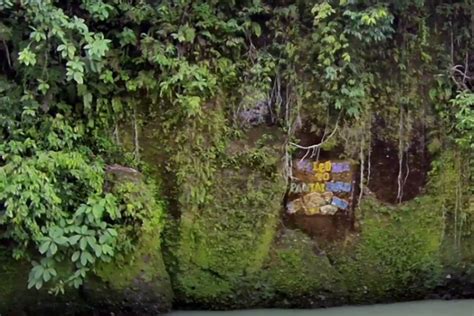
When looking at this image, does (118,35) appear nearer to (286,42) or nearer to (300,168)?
(286,42)

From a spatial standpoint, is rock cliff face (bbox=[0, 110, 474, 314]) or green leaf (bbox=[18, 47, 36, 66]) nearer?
green leaf (bbox=[18, 47, 36, 66])

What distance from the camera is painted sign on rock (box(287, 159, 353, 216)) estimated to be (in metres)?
4.38

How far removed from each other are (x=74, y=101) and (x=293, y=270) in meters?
1.87

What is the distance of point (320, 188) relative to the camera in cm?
439

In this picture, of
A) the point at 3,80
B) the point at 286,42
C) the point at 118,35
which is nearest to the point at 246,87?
the point at 286,42

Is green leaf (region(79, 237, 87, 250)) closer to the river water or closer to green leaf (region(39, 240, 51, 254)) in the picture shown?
green leaf (region(39, 240, 51, 254))

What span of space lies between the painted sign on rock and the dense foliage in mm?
115

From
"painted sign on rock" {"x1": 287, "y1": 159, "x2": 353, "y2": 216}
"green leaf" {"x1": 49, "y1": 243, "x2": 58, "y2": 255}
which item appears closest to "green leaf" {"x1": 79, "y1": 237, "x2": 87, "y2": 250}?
"green leaf" {"x1": 49, "y1": 243, "x2": 58, "y2": 255}

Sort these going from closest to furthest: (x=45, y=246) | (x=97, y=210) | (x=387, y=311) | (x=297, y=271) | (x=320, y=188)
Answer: (x=45, y=246) → (x=97, y=210) → (x=387, y=311) → (x=297, y=271) → (x=320, y=188)

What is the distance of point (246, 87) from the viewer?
4.39 meters

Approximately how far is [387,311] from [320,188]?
936mm

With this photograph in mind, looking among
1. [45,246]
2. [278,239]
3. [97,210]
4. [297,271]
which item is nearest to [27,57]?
[97,210]

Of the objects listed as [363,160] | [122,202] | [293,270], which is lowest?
[293,270]

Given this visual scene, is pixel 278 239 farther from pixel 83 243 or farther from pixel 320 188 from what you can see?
pixel 83 243
